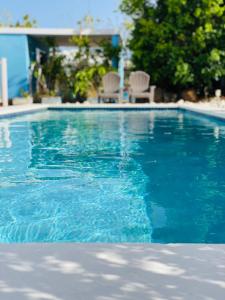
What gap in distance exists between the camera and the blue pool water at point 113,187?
2.91 metres

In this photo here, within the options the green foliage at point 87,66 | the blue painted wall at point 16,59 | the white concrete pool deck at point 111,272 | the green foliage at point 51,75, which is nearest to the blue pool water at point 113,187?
the white concrete pool deck at point 111,272

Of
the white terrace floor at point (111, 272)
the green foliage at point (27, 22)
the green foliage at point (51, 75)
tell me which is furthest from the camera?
the green foliage at point (27, 22)

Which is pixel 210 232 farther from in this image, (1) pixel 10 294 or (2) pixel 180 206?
(1) pixel 10 294

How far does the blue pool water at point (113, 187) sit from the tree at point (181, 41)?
Result: 741 centimetres

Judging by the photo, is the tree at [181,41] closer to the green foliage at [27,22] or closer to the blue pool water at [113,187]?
the green foliage at [27,22]

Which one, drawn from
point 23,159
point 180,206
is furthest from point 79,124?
point 180,206

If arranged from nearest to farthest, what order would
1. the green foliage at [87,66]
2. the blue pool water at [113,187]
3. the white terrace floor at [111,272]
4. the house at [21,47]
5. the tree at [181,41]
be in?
the white terrace floor at [111,272] → the blue pool water at [113,187] → the tree at [181,41] → the green foliage at [87,66] → the house at [21,47]

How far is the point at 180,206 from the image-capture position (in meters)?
3.48

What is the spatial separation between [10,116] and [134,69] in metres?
7.22

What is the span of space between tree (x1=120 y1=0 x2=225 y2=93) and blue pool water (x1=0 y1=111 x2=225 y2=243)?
7.41 metres

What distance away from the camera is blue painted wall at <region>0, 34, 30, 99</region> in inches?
603

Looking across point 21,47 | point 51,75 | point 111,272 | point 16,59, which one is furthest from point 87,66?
point 111,272

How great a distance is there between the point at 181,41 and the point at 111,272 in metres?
14.8

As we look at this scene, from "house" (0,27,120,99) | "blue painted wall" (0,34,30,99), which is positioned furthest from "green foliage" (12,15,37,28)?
"blue painted wall" (0,34,30,99)
